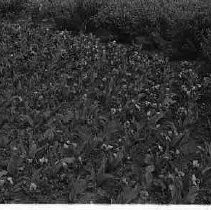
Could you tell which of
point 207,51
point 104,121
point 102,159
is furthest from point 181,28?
point 102,159

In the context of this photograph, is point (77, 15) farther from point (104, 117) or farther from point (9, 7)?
point (104, 117)

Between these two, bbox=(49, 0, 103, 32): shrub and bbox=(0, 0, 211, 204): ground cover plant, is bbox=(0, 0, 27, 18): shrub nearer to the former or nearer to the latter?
bbox=(49, 0, 103, 32): shrub

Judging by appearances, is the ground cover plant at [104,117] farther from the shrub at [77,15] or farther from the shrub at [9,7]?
the shrub at [9,7]

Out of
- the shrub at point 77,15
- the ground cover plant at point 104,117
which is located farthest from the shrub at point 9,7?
the ground cover plant at point 104,117

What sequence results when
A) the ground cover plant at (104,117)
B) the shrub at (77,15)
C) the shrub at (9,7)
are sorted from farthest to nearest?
the shrub at (9,7), the shrub at (77,15), the ground cover plant at (104,117)

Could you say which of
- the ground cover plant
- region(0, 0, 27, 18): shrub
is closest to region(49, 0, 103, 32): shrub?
the ground cover plant

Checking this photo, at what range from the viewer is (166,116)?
7125 mm

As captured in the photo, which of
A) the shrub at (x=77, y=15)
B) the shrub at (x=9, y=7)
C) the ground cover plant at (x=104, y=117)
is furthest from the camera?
the shrub at (x=9, y=7)

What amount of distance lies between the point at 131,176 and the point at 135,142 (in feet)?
2.44

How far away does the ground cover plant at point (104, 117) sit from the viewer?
5.49m

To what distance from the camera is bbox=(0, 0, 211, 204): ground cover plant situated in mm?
5488

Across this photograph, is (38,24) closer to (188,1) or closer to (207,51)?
(188,1)

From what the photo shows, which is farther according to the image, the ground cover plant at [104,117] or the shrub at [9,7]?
the shrub at [9,7]

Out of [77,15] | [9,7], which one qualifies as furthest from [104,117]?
[9,7]
